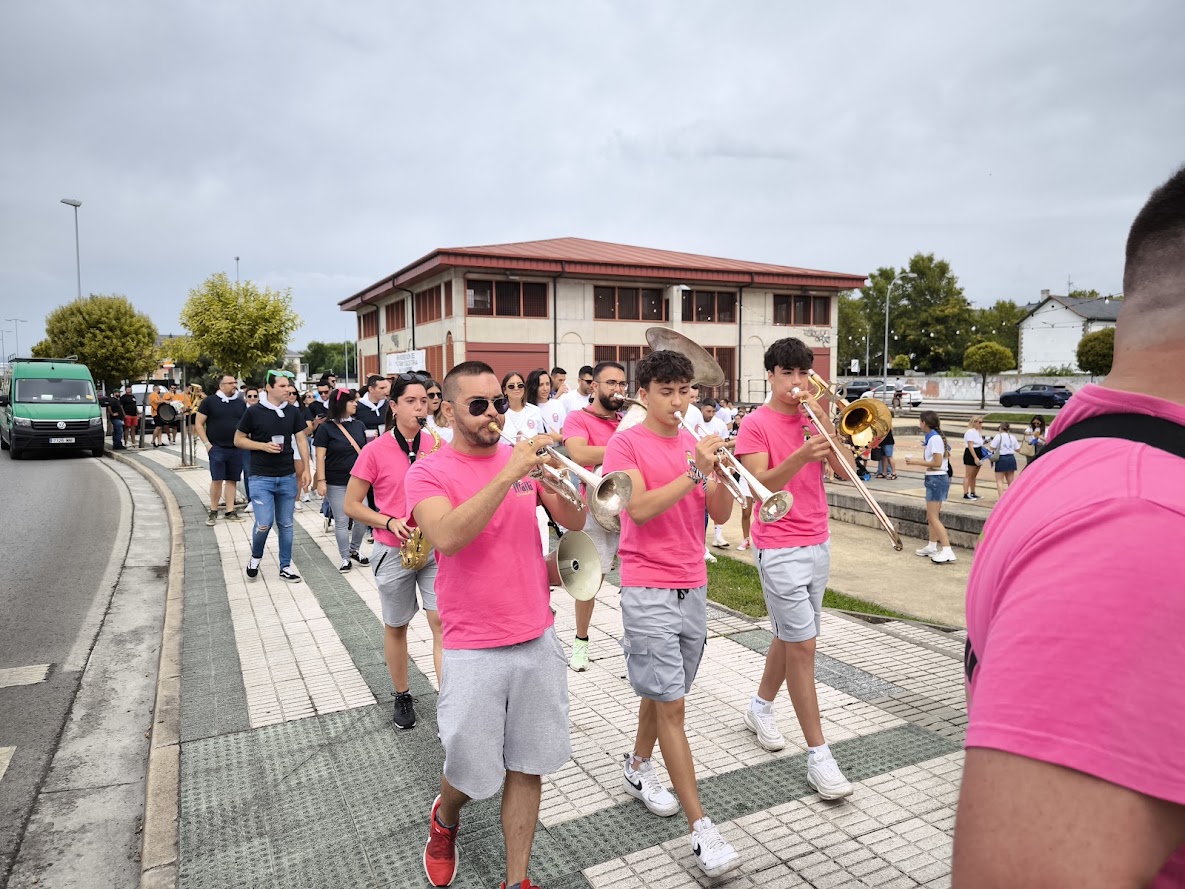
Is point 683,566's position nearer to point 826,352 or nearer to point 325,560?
point 325,560

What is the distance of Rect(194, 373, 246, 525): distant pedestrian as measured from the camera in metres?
11.1

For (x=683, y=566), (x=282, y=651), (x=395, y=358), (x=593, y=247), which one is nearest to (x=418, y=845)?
(x=683, y=566)

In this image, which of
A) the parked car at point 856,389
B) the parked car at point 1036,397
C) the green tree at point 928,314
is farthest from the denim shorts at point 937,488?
the green tree at point 928,314

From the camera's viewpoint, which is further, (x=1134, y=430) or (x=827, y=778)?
(x=827, y=778)

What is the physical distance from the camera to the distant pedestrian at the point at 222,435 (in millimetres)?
11102

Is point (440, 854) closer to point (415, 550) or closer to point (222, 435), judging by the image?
point (415, 550)

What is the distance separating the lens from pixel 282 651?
608 cm

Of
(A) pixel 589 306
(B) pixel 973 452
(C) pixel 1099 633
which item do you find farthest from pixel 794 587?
(A) pixel 589 306

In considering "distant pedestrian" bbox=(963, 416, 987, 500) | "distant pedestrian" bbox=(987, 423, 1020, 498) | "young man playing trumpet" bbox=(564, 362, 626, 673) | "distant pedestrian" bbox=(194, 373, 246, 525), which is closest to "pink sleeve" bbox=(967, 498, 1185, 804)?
"young man playing trumpet" bbox=(564, 362, 626, 673)

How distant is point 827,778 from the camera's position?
3.79 metres

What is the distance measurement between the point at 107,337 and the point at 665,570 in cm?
4712

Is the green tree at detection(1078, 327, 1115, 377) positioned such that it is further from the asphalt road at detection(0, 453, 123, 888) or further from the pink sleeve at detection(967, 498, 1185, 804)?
the pink sleeve at detection(967, 498, 1185, 804)

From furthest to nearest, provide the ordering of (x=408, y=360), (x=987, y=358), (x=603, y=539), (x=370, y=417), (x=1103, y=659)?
(x=987, y=358) → (x=408, y=360) → (x=370, y=417) → (x=603, y=539) → (x=1103, y=659)

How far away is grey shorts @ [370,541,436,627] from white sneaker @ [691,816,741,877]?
2.11 m
